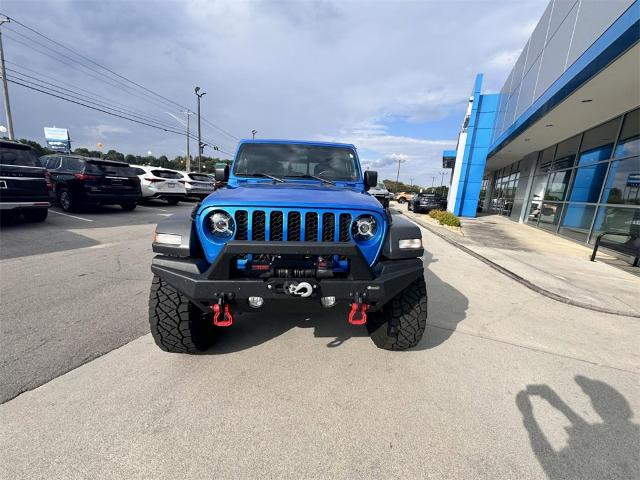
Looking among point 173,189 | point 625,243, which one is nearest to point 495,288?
point 625,243

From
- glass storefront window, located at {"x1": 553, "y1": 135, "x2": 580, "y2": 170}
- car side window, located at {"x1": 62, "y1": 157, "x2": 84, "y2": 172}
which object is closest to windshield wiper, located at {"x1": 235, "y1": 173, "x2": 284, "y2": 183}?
car side window, located at {"x1": 62, "y1": 157, "x2": 84, "y2": 172}

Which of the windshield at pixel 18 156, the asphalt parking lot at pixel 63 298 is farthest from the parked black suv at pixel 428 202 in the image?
the windshield at pixel 18 156

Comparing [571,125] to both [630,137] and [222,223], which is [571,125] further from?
[222,223]

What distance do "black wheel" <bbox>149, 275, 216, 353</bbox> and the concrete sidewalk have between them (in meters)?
4.94

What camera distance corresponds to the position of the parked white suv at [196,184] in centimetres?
1359

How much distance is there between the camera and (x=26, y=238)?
6.04 m

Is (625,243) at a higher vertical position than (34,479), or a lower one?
higher

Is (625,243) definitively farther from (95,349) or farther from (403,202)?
(403,202)

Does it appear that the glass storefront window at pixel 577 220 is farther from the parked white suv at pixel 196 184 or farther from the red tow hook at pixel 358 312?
the parked white suv at pixel 196 184

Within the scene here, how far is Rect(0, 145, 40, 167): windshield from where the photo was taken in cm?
614

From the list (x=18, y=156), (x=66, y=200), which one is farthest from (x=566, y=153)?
(x=66, y=200)

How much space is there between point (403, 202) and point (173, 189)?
25533 millimetres

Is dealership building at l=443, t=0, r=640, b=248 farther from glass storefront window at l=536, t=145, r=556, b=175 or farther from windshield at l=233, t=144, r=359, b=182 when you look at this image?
windshield at l=233, t=144, r=359, b=182

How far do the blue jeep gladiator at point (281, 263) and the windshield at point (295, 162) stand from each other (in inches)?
35.5
